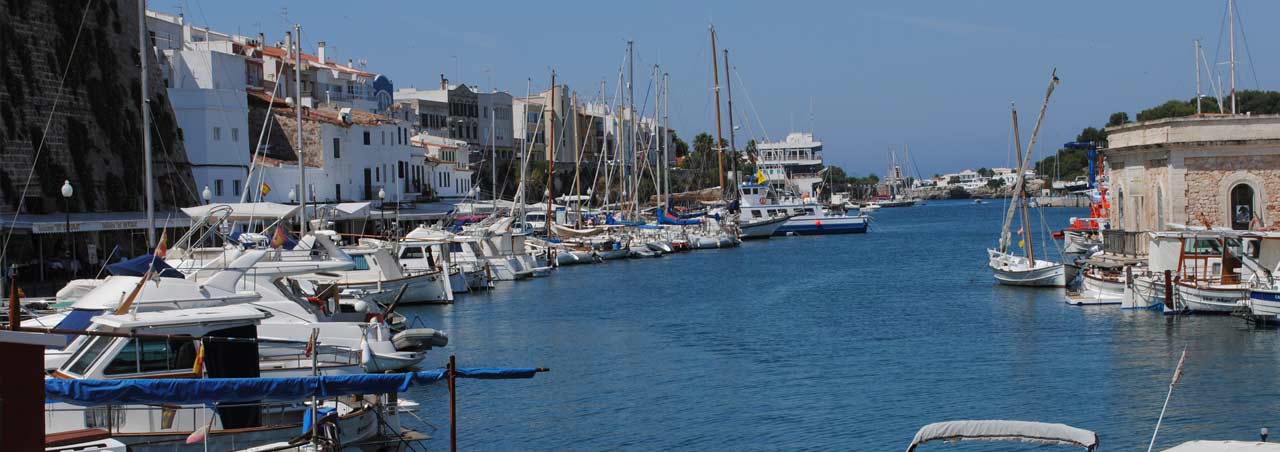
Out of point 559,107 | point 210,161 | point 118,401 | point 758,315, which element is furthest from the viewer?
point 559,107

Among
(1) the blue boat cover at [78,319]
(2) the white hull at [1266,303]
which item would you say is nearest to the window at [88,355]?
(1) the blue boat cover at [78,319]

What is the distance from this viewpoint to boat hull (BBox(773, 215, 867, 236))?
11094 centimetres

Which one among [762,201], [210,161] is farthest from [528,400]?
[762,201]

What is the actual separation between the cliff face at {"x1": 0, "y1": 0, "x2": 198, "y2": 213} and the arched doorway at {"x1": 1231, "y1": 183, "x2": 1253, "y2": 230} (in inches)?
1542

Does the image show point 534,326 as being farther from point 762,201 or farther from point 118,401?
point 762,201

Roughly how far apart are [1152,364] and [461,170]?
7631 cm

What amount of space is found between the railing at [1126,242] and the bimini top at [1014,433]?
33.0m

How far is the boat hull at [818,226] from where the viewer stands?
364 feet

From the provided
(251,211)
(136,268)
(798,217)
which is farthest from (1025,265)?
(798,217)

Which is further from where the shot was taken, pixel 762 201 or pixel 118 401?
pixel 762 201

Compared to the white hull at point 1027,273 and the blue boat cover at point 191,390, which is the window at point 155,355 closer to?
the blue boat cover at point 191,390

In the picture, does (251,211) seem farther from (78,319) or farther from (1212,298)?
(1212,298)

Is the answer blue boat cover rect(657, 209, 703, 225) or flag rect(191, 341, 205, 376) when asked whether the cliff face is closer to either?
flag rect(191, 341, 205, 376)

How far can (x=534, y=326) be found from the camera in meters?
44.1
